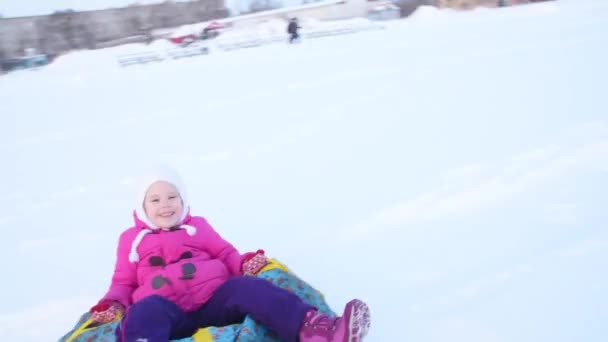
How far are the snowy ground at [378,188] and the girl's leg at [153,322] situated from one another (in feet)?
2.42

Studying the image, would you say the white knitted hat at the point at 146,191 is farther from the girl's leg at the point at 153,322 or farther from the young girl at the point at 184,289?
the girl's leg at the point at 153,322

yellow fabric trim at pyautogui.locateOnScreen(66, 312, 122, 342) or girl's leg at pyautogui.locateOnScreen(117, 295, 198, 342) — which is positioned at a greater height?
girl's leg at pyautogui.locateOnScreen(117, 295, 198, 342)

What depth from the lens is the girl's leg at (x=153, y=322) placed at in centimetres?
160

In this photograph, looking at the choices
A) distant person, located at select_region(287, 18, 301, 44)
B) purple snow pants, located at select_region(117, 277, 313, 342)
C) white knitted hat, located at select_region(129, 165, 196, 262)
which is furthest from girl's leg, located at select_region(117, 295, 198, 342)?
distant person, located at select_region(287, 18, 301, 44)

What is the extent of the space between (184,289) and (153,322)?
0.24 m

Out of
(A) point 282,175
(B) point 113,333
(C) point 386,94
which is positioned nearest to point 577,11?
(C) point 386,94

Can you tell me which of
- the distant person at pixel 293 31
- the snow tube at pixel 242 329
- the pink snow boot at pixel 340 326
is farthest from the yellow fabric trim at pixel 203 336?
the distant person at pixel 293 31

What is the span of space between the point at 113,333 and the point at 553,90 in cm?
525

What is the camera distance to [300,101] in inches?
272

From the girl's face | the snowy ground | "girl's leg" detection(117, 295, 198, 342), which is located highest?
the girl's face

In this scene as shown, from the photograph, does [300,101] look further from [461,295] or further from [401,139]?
[461,295]

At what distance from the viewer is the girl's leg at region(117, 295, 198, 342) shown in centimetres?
160

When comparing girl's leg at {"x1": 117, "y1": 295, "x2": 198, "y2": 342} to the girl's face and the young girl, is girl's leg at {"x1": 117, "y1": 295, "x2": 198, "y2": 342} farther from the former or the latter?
the girl's face

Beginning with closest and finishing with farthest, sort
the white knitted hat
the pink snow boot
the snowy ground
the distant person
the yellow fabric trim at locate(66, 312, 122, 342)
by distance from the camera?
1. the pink snow boot
2. the yellow fabric trim at locate(66, 312, 122, 342)
3. the white knitted hat
4. the snowy ground
5. the distant person
